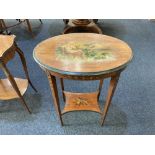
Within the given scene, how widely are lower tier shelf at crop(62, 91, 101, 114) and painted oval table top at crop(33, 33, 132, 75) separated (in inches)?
21.6

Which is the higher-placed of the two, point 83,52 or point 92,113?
point 83,52

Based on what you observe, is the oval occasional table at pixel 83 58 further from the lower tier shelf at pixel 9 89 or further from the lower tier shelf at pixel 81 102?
the lower tier shelf at pixel 9 89

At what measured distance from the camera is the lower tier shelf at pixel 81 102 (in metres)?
1.74

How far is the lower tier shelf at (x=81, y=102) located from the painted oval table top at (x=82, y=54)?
55 centimetres

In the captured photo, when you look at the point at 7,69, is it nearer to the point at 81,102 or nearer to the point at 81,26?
the point at 81,102

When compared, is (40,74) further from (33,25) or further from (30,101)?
(33,25)

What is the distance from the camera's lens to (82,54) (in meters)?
1.39

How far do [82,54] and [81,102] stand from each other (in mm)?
557

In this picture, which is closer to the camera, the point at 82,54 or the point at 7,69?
the point at 82,54

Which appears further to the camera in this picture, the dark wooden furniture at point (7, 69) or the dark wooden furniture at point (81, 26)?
the dark wooden furniture at point (81, 26)

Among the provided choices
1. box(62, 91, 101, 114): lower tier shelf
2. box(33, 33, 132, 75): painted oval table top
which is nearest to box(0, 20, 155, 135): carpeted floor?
box(62, 91, 101, 114): lower tier shelf

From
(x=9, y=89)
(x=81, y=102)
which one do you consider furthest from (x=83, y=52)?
(x=9, y=89)

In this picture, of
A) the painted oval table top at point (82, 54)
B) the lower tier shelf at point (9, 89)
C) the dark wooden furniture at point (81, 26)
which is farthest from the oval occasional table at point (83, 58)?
the dark wooden furniture at point (81, 26)

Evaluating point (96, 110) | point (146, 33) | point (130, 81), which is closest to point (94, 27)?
point (146, 33)
